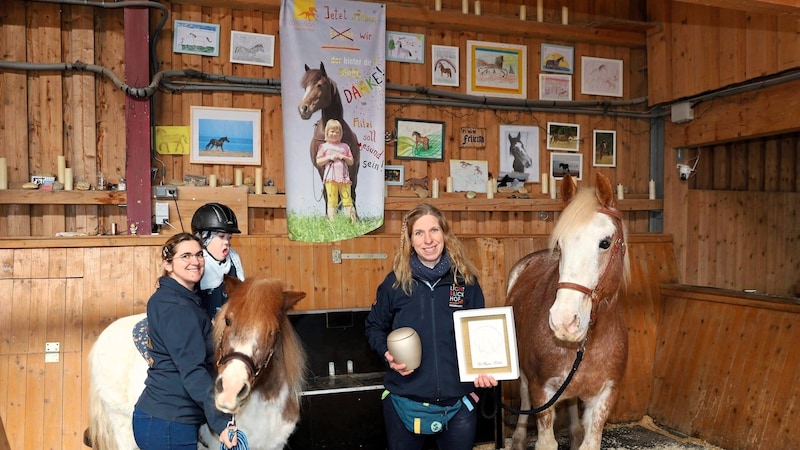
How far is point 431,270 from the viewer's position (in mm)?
2523

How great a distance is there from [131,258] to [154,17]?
195 centimetres

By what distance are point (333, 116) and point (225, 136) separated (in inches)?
35.4

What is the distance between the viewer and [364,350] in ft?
14.4

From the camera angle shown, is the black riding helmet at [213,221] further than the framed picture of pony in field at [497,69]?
No

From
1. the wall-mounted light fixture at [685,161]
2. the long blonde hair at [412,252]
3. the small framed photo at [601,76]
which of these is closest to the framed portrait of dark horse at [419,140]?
the small framed photo at [601,76]

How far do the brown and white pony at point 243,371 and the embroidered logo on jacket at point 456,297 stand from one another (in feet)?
2.16

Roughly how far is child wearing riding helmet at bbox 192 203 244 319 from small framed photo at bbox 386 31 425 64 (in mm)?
2776

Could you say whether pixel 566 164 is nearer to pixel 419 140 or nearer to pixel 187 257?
pixel 419 140

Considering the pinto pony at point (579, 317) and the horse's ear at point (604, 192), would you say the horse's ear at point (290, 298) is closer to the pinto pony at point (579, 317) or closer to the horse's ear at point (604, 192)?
the pinto pony at point (579, 317)

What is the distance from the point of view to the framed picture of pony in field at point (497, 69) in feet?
18.4

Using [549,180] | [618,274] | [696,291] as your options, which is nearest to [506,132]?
[549,180]

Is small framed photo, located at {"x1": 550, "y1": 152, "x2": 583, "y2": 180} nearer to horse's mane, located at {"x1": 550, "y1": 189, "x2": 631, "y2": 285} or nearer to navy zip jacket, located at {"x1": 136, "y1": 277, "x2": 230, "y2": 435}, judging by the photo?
horse's mane, located at {"x1": 550, "y1": 189, "x2": 631, "y2": 285}

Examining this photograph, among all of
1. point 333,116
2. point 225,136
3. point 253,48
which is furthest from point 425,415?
point 253,48

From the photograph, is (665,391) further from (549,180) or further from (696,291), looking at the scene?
(549,180)
